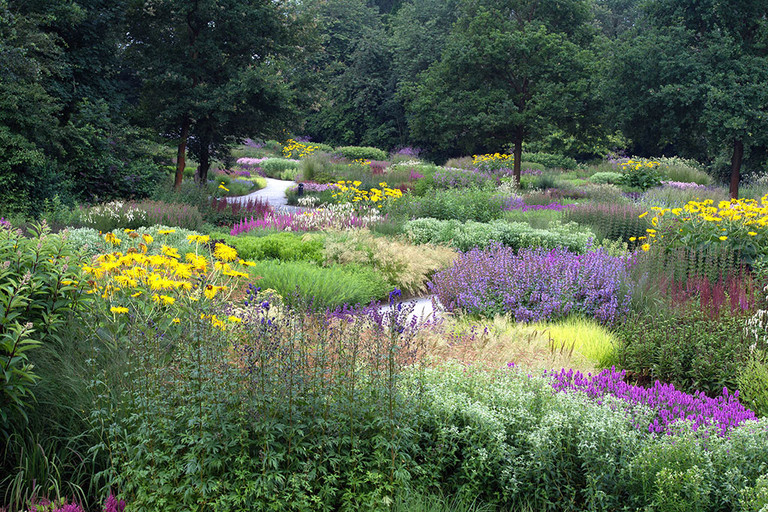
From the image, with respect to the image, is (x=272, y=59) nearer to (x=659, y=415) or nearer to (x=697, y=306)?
(x=697, y=306)

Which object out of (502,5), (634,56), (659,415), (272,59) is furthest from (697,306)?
(502,5)

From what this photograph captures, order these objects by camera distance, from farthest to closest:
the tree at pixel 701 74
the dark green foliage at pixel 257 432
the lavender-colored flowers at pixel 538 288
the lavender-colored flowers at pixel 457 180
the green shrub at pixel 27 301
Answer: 1. the lavender-colored flowers at pixel 457 180
2. the tree at pixel 701 74
3. the lavender-colored flowers at pixel 538 288
4. the green shrub at pixel 27 301
5. the dark green foliage at pixel 257 432

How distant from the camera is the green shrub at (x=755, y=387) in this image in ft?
12.3

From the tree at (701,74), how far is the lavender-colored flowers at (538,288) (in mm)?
12980

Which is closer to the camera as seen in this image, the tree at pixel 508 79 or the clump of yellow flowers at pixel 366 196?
the clump of yellow flowers at pixel 366 196

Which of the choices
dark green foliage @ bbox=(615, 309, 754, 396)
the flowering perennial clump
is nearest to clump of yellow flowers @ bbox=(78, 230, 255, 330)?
dark green foliage @ bbox=(615, 309, 754, 396)

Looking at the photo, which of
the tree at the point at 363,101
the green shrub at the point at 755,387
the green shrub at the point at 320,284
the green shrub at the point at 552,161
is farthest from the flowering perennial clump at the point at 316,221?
the tree at the point at 363,101

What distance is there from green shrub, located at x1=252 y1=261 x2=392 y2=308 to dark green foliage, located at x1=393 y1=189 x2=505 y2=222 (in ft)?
15.8

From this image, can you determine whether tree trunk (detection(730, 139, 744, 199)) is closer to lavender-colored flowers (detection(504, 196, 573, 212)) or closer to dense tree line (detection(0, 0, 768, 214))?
dense tree line (detection(0, 0, 768, 214))

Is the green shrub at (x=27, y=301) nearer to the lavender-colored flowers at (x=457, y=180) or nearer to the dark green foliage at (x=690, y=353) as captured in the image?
the dark green foliage at (x=690, y=353)

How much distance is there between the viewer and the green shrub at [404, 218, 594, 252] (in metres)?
8.84

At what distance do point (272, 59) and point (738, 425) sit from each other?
52.1 feet

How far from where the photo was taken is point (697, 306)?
525cm

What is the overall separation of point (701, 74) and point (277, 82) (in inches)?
518
